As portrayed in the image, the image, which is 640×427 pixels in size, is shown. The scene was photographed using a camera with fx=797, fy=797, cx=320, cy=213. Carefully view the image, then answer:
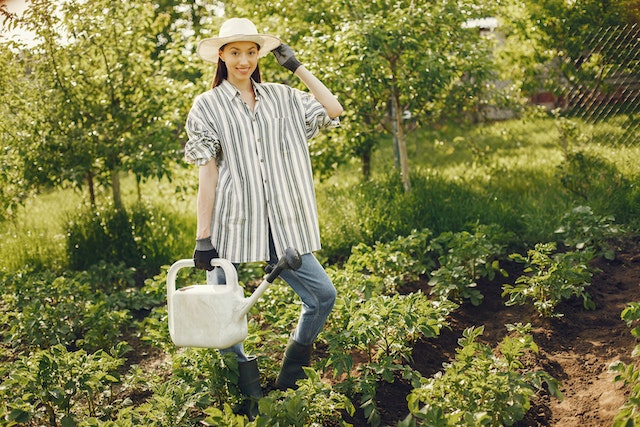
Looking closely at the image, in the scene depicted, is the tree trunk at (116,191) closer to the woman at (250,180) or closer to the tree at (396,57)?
the tree at (396,57)

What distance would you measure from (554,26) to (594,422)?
183 inches

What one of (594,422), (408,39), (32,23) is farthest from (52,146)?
(594,422)

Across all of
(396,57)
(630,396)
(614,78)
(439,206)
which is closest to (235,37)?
(630,396)

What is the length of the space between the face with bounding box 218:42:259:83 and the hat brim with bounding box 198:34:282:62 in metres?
0.03

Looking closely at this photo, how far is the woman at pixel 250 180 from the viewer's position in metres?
3.25

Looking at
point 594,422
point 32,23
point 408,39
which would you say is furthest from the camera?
point 32,23

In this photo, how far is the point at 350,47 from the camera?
6.08 m

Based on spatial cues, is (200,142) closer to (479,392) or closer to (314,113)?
(314,113)

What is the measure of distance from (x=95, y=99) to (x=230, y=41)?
378 cm

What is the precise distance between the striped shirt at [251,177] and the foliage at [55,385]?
0.78 m

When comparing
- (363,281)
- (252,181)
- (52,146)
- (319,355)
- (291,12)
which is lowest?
(319,355)

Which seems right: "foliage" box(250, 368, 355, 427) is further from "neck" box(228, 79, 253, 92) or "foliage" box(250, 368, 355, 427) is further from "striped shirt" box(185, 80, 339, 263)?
"neck" box(228, 79, 253, 92)

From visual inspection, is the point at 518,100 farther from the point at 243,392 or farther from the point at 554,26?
the point at 243,392

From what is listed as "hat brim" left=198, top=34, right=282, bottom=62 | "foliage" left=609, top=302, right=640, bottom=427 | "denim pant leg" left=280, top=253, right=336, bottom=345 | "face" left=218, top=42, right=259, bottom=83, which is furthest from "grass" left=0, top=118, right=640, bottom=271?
"face" left=218, top=42, right=259, bottom=83
